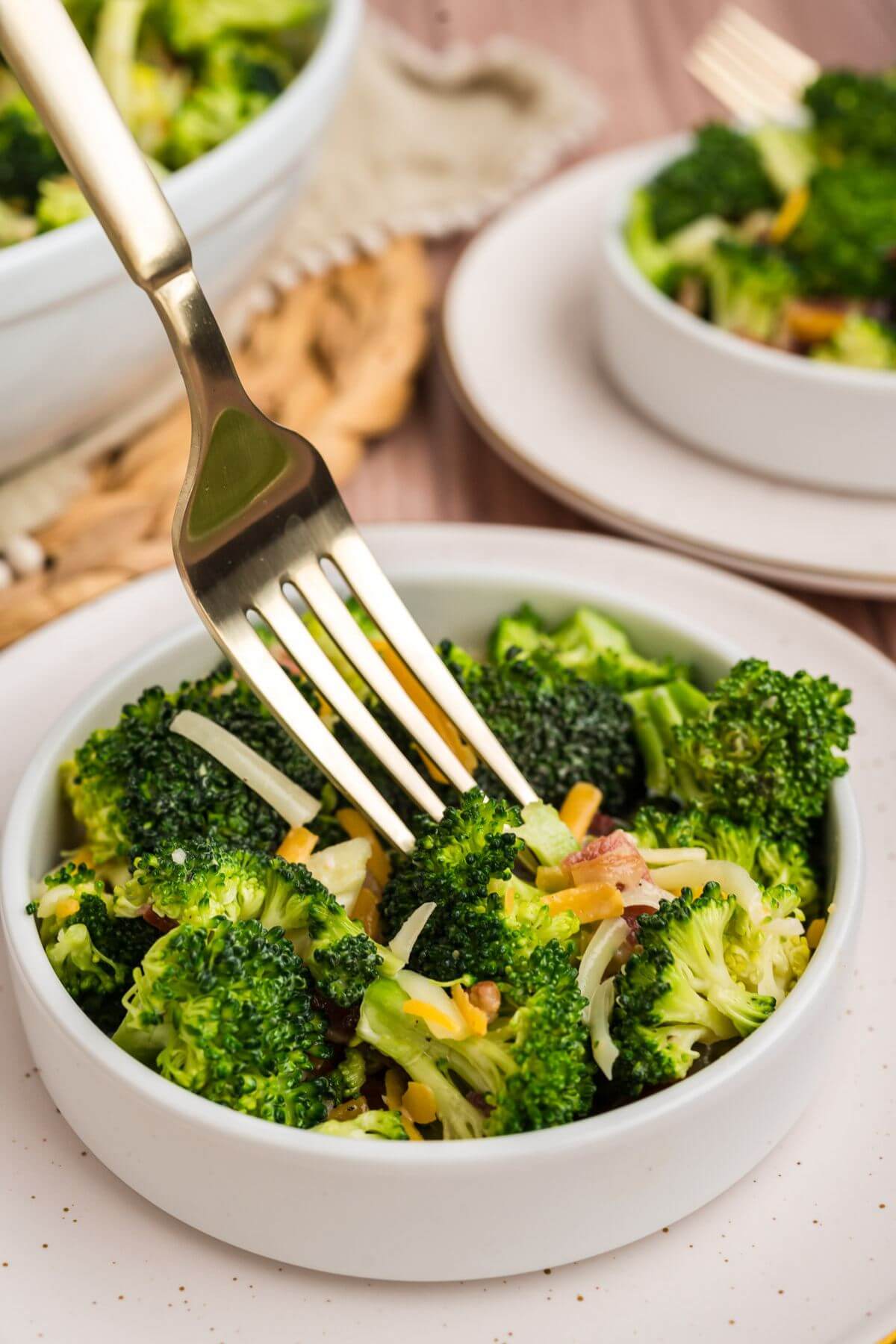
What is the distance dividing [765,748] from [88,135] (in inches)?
39.4

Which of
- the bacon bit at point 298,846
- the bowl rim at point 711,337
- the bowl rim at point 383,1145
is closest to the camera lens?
the bowl rim at point 383,1145

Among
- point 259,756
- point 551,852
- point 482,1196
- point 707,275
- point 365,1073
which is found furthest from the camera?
point 707,275

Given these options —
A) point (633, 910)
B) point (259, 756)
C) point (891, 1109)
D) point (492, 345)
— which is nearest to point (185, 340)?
point (259, 756)

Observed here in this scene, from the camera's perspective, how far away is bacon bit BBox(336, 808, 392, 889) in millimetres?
1562

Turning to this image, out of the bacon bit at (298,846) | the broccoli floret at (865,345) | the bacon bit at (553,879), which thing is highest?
the bacon bit at (298,846)

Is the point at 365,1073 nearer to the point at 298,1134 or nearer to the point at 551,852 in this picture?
the point at 298,1134

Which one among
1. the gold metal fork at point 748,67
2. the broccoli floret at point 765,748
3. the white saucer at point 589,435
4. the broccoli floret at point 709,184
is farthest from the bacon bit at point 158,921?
the gold metal fork at point 748,67

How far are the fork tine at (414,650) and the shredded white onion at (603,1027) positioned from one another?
0.94 ft

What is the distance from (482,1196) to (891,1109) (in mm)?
496

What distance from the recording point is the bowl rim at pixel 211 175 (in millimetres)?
1965

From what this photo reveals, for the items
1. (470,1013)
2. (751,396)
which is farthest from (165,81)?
(470,1013)

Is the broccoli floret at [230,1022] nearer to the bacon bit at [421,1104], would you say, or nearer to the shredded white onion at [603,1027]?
the bacon bit at [421,1104]

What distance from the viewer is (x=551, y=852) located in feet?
4.94

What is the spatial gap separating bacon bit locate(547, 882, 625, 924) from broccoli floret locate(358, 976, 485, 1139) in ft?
0.62
